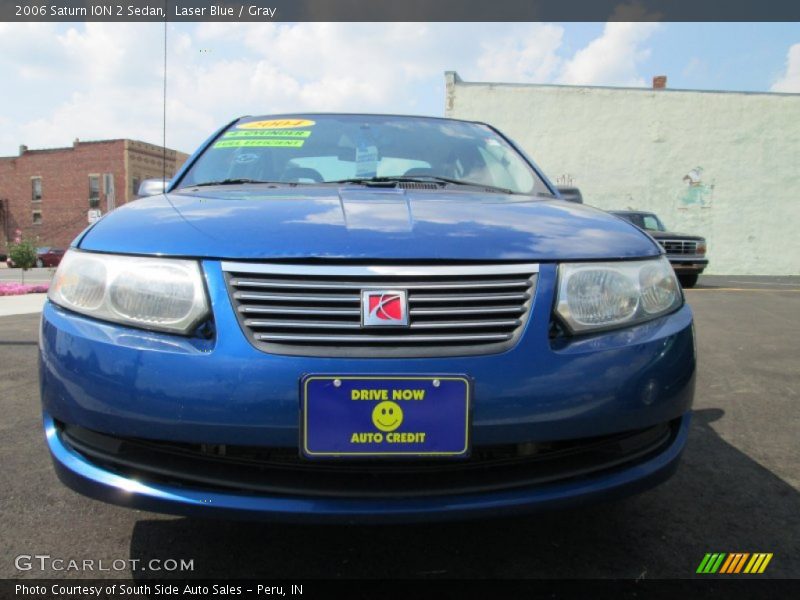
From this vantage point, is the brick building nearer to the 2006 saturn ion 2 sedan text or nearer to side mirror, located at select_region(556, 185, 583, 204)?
side mirror, located at select_region(556, 185, 583, 204)

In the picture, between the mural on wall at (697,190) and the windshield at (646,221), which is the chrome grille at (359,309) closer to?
the windshield at (646,221)

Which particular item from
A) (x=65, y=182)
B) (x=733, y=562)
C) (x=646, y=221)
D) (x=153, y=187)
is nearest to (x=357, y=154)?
(x=153, y=187)

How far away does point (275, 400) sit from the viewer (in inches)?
50.5

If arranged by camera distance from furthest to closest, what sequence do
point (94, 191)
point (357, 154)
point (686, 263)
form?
point (94, 191) → point (686, 263) → point (357, 154)

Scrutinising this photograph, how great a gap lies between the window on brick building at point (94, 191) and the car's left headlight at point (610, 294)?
41.9 m

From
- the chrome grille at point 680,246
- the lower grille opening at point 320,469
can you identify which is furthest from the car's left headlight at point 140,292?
the chrome grille at point 680,246

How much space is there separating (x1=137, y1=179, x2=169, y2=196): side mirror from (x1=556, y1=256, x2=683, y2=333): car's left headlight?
163 cm

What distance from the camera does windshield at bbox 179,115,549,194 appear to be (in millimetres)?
2398

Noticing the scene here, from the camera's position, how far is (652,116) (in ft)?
58.5

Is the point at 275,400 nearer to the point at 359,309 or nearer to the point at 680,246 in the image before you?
the point at 359,309

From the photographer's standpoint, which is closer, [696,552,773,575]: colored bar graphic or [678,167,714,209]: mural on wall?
[696,552,773,575]: colored bar graphic

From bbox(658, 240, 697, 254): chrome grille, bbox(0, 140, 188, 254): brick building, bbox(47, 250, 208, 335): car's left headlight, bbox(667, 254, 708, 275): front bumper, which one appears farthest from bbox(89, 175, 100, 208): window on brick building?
bbox(47, 250, 208, 335): car's left headlight

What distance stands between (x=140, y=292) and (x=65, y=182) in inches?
1706

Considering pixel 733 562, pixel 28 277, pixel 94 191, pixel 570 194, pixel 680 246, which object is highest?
pixel 570 194
